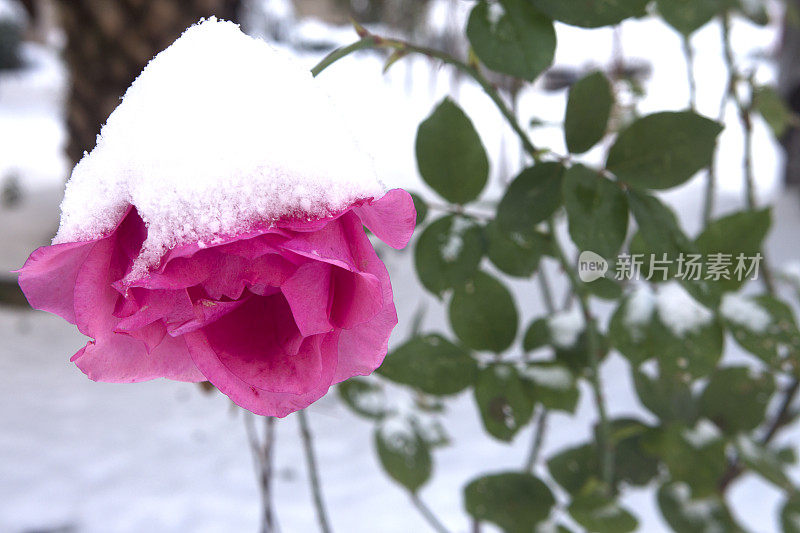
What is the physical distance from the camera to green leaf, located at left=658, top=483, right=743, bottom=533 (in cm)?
67

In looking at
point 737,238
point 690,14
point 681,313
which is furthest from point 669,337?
point 690,14

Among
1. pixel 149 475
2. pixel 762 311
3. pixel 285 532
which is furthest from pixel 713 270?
pixel 149 475

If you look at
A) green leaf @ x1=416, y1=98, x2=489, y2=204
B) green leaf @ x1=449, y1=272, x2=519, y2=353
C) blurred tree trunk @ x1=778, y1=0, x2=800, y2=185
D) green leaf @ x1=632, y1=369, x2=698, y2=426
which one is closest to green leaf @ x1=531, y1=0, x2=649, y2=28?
green leaf @ x1=416, y1=98, x2=489, y2=204

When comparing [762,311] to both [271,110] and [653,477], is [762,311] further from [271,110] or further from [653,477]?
[271,110]

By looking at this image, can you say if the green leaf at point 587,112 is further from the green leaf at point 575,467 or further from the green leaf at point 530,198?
the green leaf at point 575,467

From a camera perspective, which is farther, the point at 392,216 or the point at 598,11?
the point at 598,11

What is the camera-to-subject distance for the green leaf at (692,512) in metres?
0.67

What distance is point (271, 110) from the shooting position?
0.80 feet

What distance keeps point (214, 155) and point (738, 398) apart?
0.64m

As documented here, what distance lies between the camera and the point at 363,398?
756 millimetres

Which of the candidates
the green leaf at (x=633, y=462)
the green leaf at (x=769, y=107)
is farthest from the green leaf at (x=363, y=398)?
the green leaf at (x=769, y=107)

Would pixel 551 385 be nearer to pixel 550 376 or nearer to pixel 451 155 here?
pixel 550 376

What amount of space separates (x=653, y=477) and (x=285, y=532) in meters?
0.75

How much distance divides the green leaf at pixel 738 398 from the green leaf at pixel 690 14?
38 cm
